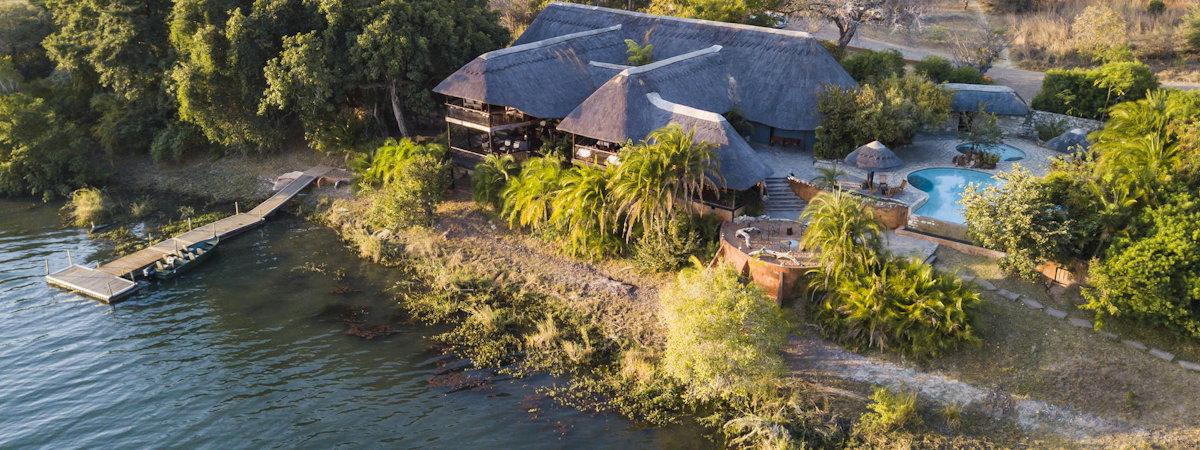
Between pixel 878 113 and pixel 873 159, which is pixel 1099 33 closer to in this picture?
pixel 878 113

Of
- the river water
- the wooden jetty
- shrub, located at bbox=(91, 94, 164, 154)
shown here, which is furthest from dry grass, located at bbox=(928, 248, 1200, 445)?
shrub, located at bbox=(91, 94, 164, 154)

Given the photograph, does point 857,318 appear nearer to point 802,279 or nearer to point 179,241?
point 802,279

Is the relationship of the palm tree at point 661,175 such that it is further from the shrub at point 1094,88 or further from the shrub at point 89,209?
the shrub at point 89,209

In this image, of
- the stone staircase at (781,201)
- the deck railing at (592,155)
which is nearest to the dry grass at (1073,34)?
the stone staircase at (781,201)

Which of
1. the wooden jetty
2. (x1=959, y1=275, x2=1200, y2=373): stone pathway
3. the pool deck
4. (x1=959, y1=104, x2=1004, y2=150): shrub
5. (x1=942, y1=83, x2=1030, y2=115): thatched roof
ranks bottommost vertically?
(x1=959, y1=275, x2=1200, y2=373): stone pathway

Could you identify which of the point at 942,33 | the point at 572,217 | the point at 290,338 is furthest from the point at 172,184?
the point at 942,33

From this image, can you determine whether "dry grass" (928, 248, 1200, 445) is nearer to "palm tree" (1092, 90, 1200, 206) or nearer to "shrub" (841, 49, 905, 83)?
"palm tree" (1092, 90, 1200, 206)
